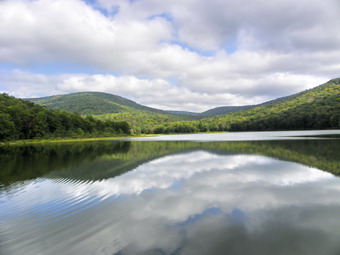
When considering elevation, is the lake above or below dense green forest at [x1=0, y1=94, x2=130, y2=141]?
below

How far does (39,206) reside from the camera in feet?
37.0

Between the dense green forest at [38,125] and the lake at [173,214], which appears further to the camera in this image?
the dense green forest at [38,125]

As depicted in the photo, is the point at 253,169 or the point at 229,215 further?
the point at 253,169

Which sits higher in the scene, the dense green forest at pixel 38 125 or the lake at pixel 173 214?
the dense green forest at pixel 38 125

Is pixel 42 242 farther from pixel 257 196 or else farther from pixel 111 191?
pixel 257 196

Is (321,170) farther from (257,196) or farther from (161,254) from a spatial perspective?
(161,254)

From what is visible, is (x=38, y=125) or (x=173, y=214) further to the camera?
(x=38, y=125)

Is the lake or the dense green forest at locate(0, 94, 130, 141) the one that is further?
the dense green forest at locate(0, 94, 130, 141)

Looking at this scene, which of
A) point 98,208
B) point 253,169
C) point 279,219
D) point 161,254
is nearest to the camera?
point 161,254

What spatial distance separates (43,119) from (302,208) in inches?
3817

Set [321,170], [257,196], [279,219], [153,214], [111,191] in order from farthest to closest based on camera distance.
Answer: [321,170] < [111,191] < [257,196] < [153,214] < [279,219]

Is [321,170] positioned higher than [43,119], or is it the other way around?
[43,119]

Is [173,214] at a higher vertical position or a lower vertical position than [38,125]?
lower

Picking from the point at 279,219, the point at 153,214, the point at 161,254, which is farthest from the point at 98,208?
the point at 279,219
